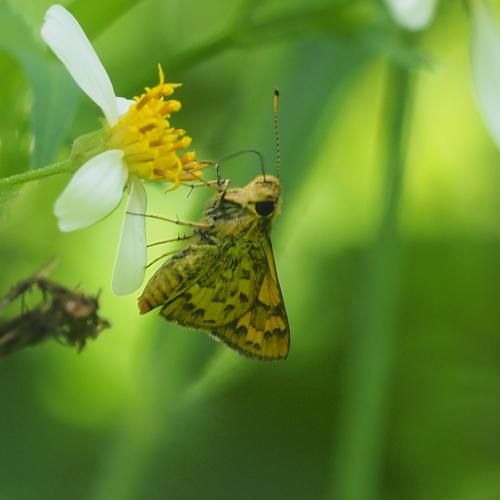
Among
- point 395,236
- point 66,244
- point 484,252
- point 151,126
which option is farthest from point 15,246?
point 484,252

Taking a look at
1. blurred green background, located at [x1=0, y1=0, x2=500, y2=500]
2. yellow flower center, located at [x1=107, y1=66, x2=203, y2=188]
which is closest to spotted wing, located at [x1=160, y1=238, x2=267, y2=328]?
yellow flower center, located at [x1=107, y1=66, x2=203, y2=188]

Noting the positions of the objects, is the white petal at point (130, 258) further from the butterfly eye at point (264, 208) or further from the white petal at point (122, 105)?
the butterfly eye at point (264, 208)

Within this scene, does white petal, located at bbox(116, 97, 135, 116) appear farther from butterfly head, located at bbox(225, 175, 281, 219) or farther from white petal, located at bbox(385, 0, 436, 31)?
white petal, located at bbox(385, 0, 436, 31)

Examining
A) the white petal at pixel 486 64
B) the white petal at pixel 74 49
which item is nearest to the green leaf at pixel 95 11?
the white petal at pixel 74 49

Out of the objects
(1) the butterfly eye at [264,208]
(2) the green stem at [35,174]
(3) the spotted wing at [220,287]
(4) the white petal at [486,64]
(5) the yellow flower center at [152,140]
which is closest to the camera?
(2) the green stem at [35,174]

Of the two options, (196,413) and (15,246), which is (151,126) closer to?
(15,246)
